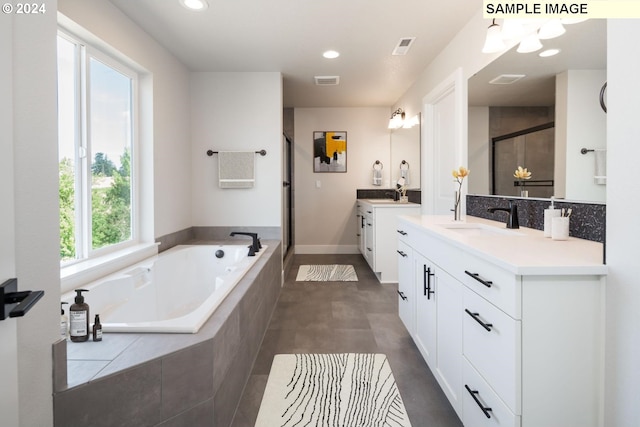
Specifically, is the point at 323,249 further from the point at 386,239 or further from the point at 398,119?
the point at 398,119

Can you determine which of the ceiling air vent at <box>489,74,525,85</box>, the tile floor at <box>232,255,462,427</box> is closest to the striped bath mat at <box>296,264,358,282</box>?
the tile floor at <box>232,255,462,427</box>

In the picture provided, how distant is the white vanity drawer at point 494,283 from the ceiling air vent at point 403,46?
89.9 inches

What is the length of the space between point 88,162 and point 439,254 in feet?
7.15

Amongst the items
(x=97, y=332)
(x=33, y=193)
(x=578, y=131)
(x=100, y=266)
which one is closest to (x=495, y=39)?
(x=578, y=131)

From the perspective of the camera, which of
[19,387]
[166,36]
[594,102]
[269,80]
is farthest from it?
[269,80]

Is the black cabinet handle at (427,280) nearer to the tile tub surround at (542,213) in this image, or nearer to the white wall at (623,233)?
the tile tub surround at (542,213)

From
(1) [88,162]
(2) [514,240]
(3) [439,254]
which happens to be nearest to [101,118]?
(1) [88,162]

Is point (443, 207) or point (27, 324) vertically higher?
point (443, 207)

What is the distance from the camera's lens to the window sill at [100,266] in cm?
201

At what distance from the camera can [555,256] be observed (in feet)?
4.03

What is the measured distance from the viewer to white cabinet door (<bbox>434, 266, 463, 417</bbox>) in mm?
1560

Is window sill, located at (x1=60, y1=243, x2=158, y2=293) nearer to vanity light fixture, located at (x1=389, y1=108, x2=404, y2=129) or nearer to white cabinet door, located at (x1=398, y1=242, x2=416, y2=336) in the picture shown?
white cabinet door, located at (x1=398, y1=242, x2=416, y2=336)

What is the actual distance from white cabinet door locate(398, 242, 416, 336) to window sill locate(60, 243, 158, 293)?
1.93 metres

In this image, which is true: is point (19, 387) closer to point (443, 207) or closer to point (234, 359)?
point (234, 359)
